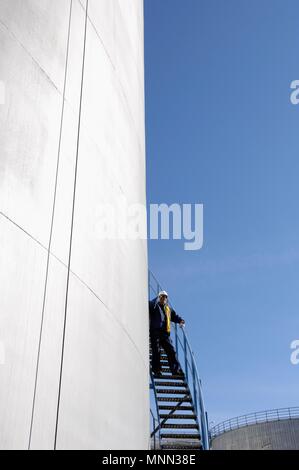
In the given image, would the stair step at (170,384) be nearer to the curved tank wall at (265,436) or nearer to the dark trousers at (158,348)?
the dark trousers at (158,348)

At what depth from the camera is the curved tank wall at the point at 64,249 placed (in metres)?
3.37

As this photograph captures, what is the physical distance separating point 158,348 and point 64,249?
6.62 m

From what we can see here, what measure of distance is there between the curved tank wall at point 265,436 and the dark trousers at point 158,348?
92.6 ft

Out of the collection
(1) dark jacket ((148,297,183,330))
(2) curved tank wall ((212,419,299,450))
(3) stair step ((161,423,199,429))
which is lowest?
(3) stair step ((161,423,199,429))

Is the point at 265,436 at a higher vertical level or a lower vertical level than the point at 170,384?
higher

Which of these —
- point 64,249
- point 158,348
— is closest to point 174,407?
point 158,348

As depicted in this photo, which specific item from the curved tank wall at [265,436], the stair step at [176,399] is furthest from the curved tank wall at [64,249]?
the curved tank wall at [265,436]

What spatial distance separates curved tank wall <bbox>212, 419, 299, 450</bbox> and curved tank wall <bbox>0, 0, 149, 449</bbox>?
3434cm

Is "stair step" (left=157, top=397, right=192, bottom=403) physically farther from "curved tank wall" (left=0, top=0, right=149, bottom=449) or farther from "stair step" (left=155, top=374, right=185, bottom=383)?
"curved tank wall" (left=0, top=0, right=149, bottom=449)

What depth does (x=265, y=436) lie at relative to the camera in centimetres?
3678

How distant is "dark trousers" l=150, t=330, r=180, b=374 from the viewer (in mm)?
10008

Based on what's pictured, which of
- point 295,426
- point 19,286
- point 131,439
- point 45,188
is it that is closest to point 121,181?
point 45,188

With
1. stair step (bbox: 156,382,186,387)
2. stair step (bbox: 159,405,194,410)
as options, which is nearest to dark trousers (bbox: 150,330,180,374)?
stair step (bbox: 156,382,186,387)

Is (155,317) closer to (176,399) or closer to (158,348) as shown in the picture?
(158,348)
